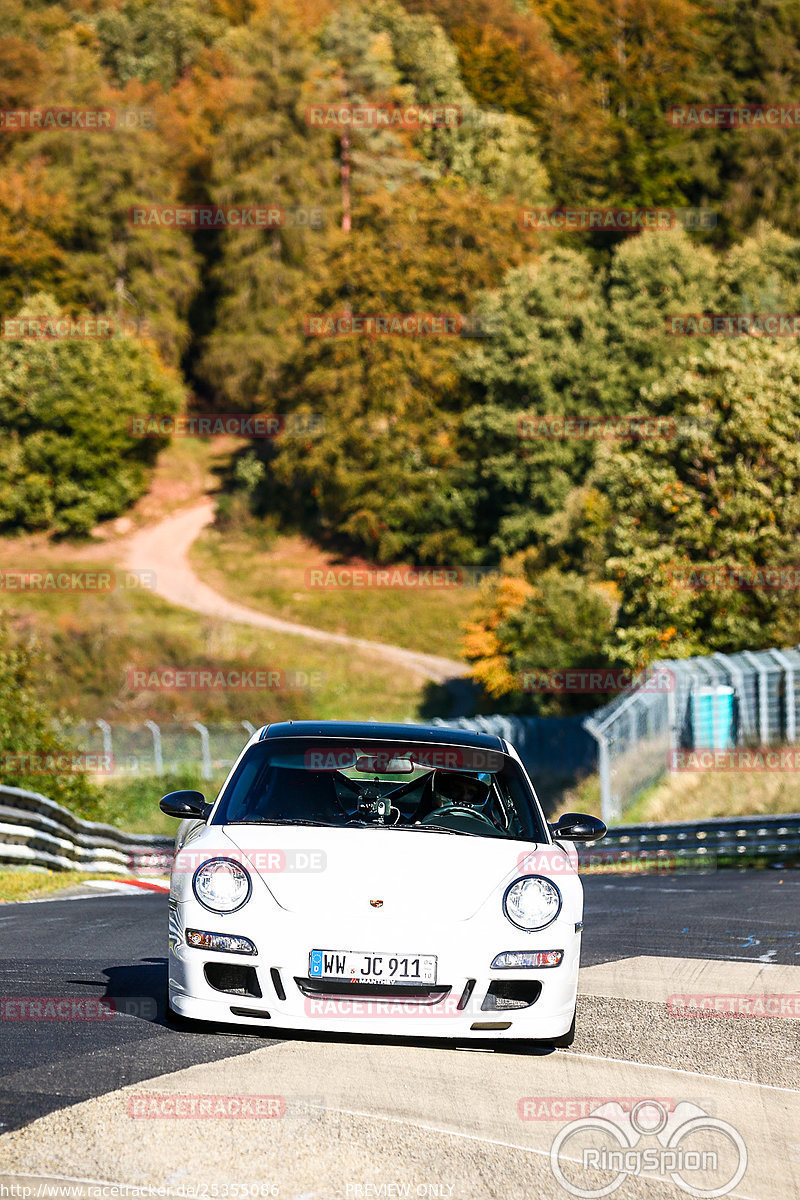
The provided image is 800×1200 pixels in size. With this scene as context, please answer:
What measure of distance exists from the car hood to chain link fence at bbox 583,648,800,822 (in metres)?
22.5

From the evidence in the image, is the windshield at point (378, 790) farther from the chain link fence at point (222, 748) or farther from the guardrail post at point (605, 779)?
the chain link fence at point (222, 748)

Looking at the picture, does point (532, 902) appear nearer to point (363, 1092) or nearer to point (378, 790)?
point (363, 1092)

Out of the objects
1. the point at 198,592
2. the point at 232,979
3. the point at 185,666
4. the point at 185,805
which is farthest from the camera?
the point at 198,592

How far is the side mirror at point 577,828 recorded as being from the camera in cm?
779

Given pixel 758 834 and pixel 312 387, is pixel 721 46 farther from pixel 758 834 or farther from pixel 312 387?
pixel 758 834

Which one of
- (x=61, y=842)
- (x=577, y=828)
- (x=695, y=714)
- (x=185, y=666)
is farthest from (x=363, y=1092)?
(x=185, y=666)

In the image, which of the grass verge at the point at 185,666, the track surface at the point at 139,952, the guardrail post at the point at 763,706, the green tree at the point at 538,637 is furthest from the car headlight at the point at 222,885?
the grass verge at the point at 185,666

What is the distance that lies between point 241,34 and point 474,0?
23.7 meters

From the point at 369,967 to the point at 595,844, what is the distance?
1934cm

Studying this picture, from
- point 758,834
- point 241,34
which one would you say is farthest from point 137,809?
point 241,34

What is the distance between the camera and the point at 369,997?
6.46m

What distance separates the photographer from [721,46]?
297 feet

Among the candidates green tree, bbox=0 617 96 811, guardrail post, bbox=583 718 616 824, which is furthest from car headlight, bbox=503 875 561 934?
guardrail post, bbox=583 718 616 824

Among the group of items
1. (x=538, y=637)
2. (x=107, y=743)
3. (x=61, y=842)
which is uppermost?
(x=61, y=842)
